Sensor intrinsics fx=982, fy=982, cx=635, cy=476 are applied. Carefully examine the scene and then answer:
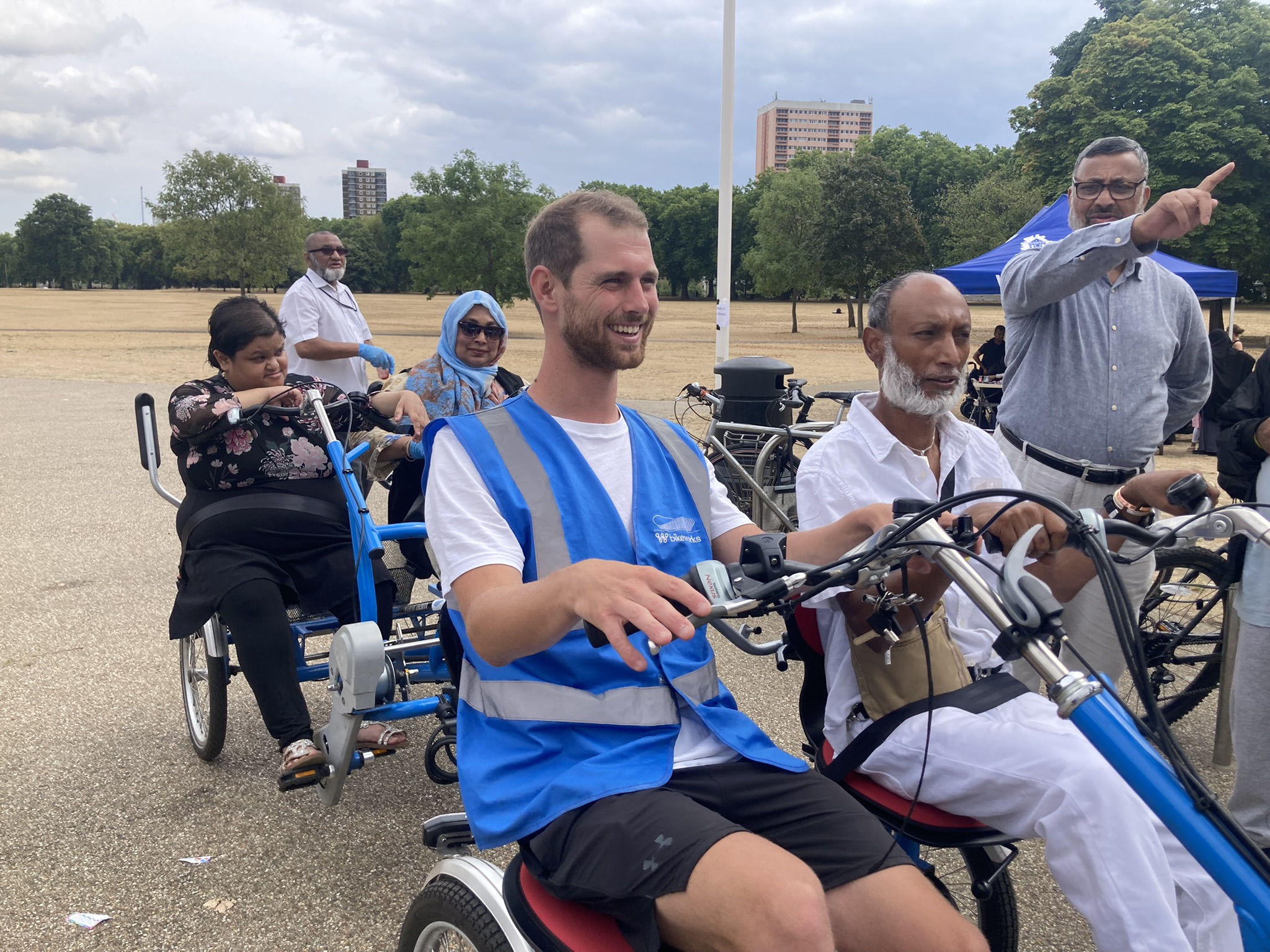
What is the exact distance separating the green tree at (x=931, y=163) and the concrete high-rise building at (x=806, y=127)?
7921 centimetres

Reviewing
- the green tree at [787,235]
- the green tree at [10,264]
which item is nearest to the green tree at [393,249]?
the green tree at [10,264]

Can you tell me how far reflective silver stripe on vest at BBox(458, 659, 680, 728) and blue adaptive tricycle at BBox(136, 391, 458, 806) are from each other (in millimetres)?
1203

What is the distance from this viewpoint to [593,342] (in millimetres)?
2111

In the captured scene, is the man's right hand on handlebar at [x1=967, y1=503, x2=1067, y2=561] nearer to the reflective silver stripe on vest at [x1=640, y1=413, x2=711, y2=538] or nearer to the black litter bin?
the reflective silver stripe on vest at [x1=640, y1=413, x2=711, y2=538]

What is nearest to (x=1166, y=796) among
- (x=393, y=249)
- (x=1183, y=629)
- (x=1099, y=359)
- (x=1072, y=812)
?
(x=1072, y=812)

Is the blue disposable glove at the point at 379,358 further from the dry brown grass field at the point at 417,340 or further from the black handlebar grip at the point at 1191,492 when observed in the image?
the dry brown grass field at the point at 417,340

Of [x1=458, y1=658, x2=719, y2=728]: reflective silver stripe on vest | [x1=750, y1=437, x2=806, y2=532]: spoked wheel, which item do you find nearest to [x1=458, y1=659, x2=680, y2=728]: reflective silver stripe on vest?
[x1=458, y1=658, x2=719, y2=728]: reflective silver stripe on vest

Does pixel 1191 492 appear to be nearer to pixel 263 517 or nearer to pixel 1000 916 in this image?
pixel 1000 916

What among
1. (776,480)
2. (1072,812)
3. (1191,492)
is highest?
(1191,492)

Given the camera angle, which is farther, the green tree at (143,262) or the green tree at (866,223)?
the green tree at (143,262)

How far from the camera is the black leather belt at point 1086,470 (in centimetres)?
353

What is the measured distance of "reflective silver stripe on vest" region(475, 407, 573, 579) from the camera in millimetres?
1924

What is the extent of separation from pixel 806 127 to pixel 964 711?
7348 inches

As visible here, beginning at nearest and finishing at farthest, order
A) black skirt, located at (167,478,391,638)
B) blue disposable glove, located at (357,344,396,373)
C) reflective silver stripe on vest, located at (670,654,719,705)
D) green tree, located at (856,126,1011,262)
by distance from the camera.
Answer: reflective silver stripe on vest, located at (670,654,719,705), black skirt, located at (167,478,391,638), blue disposable glove, located at (357,344,396,373), green tree, located at (856,126,1011,262)
